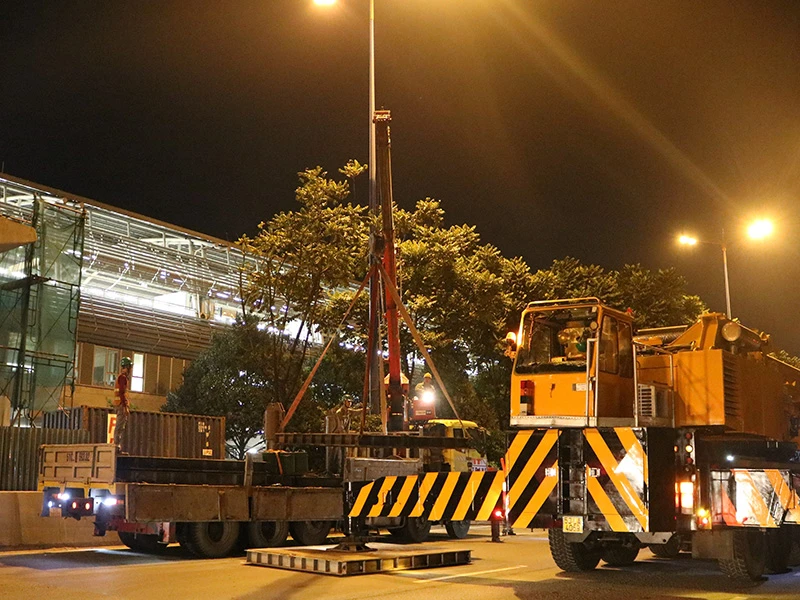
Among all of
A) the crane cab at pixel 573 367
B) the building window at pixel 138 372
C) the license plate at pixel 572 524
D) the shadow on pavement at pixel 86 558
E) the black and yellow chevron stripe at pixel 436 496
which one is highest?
the building window at pixel 138 372

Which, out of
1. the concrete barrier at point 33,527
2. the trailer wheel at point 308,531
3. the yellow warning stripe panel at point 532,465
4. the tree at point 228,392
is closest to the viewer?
the yellow warning stripe panel at point 532,465

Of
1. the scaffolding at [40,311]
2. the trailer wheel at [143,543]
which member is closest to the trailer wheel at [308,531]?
the trailer wheel at [143,543]

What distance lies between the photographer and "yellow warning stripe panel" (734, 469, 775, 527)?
12133mm

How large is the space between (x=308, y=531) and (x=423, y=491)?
571cm

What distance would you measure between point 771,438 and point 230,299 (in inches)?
1459

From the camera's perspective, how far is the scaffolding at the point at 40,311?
28328 mm

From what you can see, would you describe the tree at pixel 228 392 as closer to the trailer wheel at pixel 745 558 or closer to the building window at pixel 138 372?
the building window at pixel 138 372

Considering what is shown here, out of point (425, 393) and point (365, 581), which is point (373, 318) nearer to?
point (425, 393)

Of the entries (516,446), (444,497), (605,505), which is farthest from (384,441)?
(605,505)

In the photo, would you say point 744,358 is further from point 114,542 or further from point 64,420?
point 64,420

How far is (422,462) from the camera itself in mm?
20125

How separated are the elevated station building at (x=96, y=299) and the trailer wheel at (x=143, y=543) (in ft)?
23.7

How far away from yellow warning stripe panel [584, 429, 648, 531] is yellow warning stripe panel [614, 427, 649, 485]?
210 mm

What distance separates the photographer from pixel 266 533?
58.7ft
